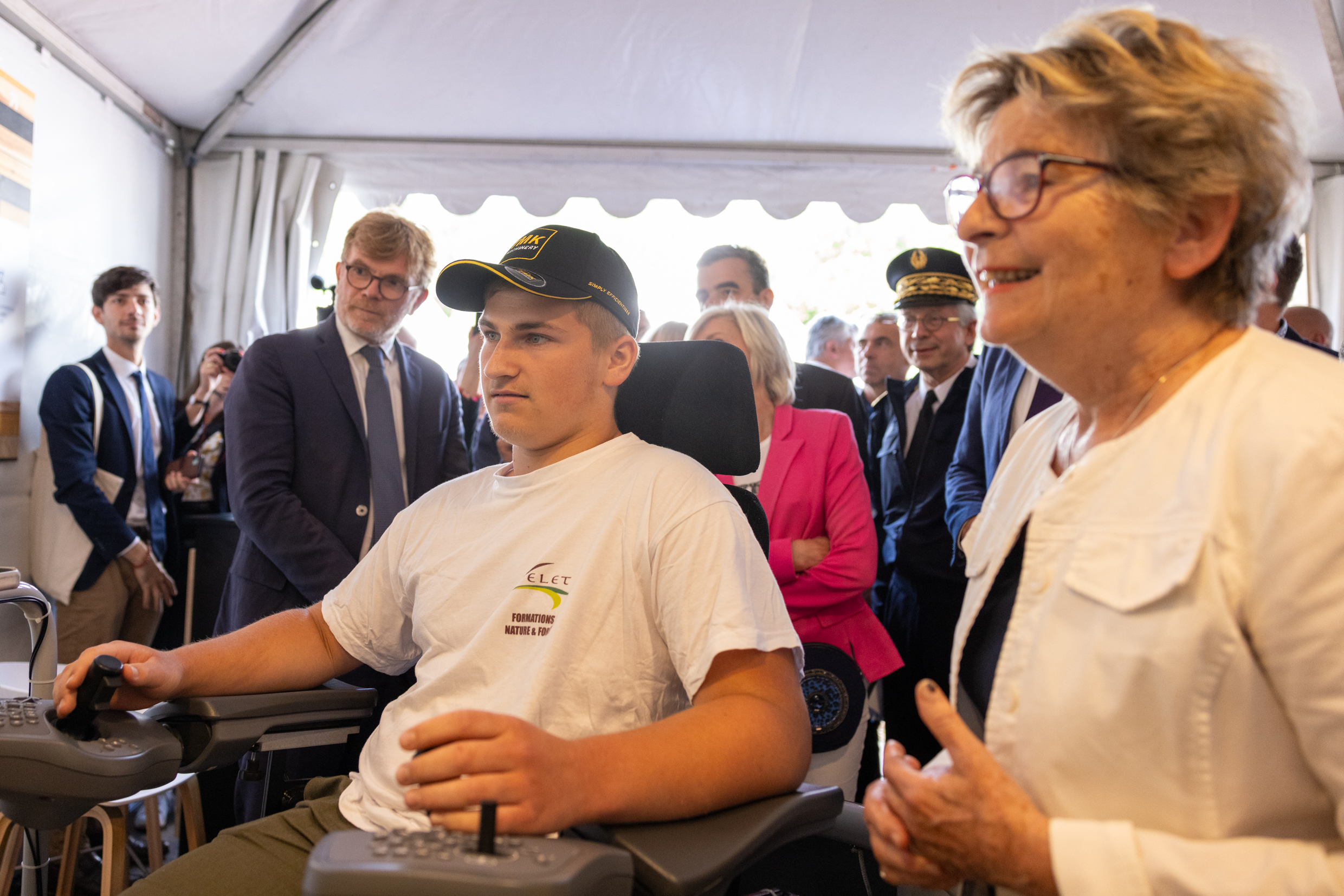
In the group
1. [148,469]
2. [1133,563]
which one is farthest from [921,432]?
[148,469]

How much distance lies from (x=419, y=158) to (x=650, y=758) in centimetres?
373

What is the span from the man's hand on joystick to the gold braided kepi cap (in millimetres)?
2191

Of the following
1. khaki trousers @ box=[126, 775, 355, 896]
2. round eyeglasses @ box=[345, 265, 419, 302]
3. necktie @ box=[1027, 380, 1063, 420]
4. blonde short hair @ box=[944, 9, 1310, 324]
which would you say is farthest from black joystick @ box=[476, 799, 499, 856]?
round eyeglasses @ box=[345, 265, 419, 302]

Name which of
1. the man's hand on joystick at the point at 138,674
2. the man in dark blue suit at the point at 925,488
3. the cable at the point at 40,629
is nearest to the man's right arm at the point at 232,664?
the man's hand on joystick at the point at 138,674

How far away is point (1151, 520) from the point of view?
801 millimetres

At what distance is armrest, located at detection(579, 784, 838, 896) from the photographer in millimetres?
928

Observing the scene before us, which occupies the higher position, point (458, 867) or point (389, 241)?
point (389, 241)

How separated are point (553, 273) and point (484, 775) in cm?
78

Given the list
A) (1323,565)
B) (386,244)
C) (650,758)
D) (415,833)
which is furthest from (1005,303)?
(386,244)

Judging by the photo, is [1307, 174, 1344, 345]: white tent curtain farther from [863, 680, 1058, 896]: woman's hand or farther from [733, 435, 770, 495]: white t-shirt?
[863, 680, 1058, 896]: woman's hand

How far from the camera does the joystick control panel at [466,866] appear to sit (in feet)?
2.61

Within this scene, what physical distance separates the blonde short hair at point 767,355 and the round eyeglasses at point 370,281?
906 mm

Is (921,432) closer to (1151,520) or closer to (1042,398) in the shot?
(1042,398)

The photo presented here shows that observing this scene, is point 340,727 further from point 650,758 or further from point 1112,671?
point 1112,671
